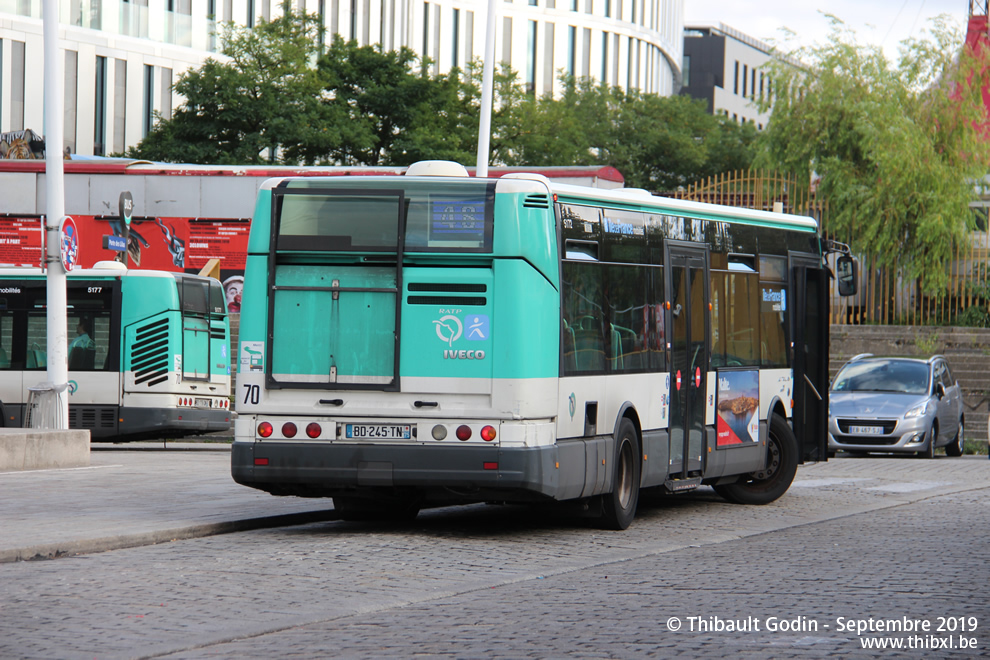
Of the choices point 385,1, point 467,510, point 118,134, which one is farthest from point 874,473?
point 385,1

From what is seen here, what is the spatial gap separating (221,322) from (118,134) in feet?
88.8

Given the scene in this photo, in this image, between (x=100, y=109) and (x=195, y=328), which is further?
(x=100, y=109)

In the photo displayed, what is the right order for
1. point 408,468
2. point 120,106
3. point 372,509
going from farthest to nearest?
1. point 120,106
2. point 372,509
3. point 408,468

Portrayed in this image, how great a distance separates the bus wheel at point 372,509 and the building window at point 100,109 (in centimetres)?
3819

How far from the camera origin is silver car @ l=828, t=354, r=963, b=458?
80.7 feet

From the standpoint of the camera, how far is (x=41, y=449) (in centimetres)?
1694

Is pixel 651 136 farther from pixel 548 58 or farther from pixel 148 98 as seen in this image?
pixel 148 98

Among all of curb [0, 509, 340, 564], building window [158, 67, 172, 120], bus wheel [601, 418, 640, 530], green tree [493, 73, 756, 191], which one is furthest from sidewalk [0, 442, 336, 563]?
green tree [493, 73, 756, 191]

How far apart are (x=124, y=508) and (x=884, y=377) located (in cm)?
1664

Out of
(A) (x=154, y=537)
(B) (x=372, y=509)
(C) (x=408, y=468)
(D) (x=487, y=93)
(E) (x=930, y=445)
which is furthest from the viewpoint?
(E) (x=930, y=445)

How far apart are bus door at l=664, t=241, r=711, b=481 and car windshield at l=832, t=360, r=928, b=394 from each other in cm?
1261

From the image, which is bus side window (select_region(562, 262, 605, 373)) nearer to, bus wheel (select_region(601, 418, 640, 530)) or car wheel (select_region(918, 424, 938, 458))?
bus wheel (select_region(601, 418, 640, 530))

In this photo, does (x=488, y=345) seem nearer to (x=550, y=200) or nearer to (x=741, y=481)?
(x=550, y=200)

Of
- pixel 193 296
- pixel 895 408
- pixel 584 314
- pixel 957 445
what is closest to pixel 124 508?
pixel 584 314
